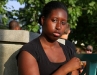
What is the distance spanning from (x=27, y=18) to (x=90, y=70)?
10591mm

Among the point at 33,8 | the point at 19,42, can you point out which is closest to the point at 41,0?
the point at 33,8

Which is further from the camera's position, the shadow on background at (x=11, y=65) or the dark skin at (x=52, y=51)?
the shadow on background at (x=11, y=65)

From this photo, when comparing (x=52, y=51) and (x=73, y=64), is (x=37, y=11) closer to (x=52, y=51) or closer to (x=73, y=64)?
(x=52, y=51)

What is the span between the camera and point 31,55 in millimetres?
2535

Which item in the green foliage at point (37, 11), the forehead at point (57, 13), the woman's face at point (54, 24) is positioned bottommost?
the green foliage at point (37, 11)

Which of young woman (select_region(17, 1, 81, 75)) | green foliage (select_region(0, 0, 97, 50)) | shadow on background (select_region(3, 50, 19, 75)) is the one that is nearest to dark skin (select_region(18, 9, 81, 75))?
young woman (select_region(17, 1, 81, 75))

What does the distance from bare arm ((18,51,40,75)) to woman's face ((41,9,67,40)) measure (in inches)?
9.1

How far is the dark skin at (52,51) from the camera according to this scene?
2514 mm

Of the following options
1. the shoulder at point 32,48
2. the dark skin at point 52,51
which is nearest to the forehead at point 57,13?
the dark skin at point 52,51

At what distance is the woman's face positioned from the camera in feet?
8.56

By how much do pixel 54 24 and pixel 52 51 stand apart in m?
0.23

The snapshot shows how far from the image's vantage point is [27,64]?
2.50 metres

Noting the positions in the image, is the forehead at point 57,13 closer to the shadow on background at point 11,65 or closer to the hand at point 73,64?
the hand at point 73,64

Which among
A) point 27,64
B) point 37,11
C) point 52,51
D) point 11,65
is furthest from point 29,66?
point 37,11
